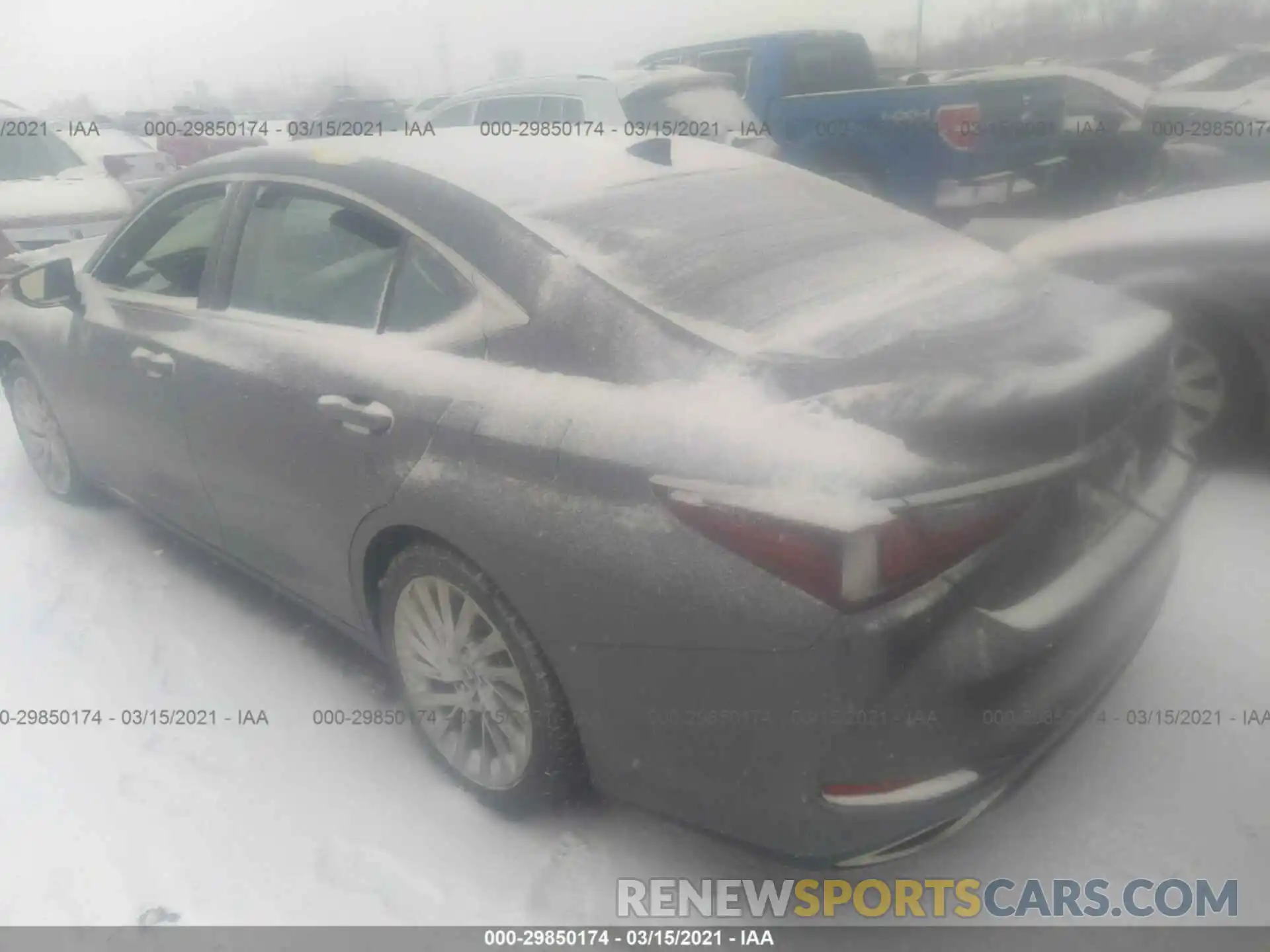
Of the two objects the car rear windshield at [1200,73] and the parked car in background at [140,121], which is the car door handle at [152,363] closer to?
the parked car in background at [140,121]

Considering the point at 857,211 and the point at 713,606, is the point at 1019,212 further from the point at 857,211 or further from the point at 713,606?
the point at 713,606

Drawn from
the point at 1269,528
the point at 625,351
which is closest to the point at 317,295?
the point at 625,351

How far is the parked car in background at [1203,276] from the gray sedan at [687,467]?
0.49 meters

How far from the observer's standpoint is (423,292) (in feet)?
6.41

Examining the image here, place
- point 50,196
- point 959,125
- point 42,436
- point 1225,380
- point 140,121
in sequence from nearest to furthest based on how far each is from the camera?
1. point 1225,380
2. point 959,125
3. point 140,121
4. point 42,436
5. point 50,196

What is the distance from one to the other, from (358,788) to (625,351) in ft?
3.94

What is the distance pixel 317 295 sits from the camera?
223cm

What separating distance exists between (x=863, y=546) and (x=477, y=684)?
37.4 inches

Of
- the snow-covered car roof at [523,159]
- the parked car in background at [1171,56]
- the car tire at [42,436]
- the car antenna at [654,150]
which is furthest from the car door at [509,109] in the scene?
the car tire at [42,436]

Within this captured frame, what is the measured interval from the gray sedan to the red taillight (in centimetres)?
49

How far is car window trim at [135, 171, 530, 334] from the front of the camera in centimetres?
180

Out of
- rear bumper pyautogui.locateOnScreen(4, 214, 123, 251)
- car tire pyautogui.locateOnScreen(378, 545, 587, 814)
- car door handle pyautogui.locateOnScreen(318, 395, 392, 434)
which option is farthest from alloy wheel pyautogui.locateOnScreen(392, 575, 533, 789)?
rear bumper pyautogui.locateOnScreen(4, 214, 123, 251)

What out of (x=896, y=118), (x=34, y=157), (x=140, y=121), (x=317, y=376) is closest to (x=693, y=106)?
(x=896, y=118)

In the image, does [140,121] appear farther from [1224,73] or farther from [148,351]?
[1224,73]
